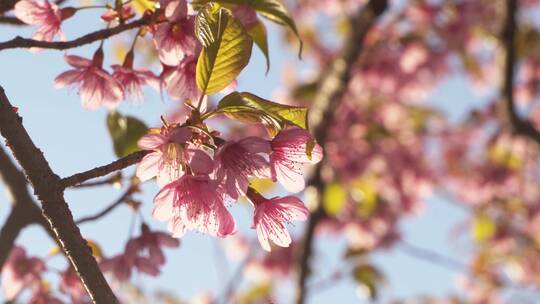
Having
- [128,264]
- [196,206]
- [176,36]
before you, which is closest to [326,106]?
[128,264]

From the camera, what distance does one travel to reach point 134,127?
5.06 ft

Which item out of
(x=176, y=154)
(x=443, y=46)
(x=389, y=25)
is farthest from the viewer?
(x=443, y=46)

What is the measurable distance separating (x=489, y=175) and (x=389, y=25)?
69.1 inches

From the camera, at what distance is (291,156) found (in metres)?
1.18

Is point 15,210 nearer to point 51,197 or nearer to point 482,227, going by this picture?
point 51,197

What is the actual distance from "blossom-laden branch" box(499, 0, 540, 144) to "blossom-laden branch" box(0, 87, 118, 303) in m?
3.05

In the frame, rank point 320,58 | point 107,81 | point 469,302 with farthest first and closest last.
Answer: point 469,302 → point 320,58 → point 107,81

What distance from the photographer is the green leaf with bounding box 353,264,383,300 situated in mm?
3598

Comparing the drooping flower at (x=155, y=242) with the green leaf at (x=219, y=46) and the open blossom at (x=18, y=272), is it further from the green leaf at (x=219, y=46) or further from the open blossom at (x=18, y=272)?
the green leaf at (x=219, y=46)

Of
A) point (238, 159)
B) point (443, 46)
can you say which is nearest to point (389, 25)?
point (443, 46)

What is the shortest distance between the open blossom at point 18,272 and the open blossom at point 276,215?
777 millimetres

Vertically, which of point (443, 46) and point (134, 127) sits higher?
point (134, 127)

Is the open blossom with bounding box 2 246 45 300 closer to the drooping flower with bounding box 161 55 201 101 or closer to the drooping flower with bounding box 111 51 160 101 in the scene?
the drooping flower with bounding box 111 51 160 101

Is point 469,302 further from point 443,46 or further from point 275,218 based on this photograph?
point 275,218
